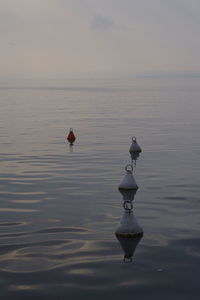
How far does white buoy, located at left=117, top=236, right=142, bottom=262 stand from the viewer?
1110cm

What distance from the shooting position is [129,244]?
11.8 metres

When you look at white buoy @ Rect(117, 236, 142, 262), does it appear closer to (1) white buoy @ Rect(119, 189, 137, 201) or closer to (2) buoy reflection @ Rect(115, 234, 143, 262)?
(2) buoy reflection @ Rect(115, 234, 143, 262)

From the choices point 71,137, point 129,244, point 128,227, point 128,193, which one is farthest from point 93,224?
point 71,137

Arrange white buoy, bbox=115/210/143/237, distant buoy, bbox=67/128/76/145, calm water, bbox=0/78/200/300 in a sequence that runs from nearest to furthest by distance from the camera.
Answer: calm water, bbox=0/78/200/300 < white buoy, bbox=115/210/143/237 < distant buoy, bbox=67/128/76/145

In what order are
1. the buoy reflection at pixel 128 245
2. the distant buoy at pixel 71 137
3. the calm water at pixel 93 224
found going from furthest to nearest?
the distant buoy at pixel 71 137 < the buoy reflection at pixel 128 245 < the calm water at pixel 93 224

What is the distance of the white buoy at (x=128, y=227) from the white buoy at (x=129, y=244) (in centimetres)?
10

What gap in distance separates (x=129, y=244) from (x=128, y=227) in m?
0.54

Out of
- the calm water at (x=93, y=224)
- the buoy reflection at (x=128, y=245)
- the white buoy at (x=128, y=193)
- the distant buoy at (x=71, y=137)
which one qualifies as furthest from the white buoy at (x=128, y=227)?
the distant buoy at (x=71, y=137)

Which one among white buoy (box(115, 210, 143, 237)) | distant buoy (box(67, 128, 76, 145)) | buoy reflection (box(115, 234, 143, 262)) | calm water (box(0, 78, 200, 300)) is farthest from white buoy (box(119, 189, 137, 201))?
distant buoy (box(67, 128, 76, 145))

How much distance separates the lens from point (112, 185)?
18.7 meters

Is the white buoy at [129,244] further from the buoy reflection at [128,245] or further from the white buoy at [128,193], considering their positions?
the white buoy at [128,193]

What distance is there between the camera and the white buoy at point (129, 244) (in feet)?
36.4

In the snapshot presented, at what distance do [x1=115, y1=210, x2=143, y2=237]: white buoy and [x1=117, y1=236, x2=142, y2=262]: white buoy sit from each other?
0.10 metres

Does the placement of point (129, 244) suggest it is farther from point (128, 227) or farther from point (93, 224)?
point (93, 224)
